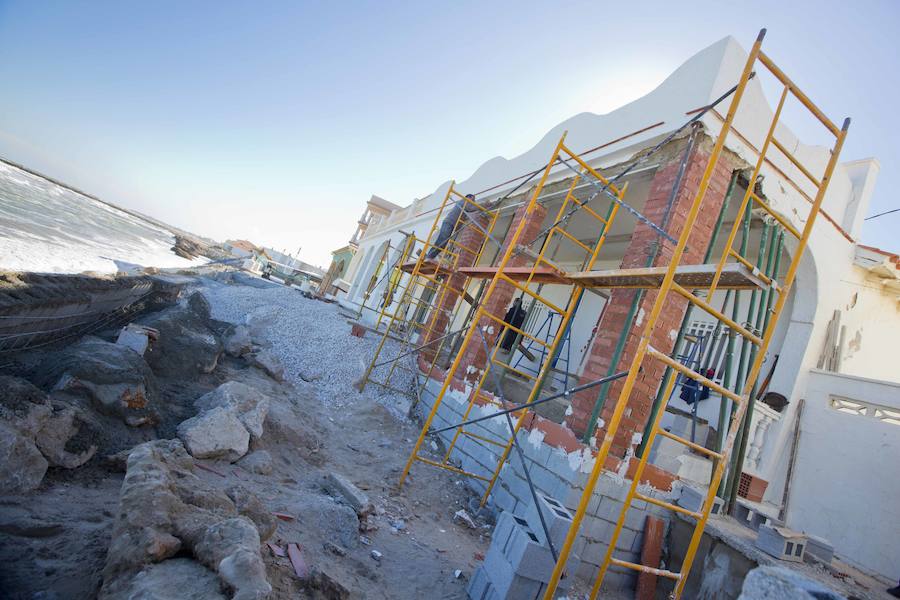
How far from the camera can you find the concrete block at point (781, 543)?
3664 millimetres

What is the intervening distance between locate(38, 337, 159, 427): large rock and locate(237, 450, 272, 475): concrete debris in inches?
35.5

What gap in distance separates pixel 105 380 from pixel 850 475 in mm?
8909

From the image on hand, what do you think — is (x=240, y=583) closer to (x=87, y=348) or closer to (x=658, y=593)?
(x=87, y=348)

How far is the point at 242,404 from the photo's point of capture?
471 cm

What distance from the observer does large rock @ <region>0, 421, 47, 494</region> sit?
2509 mm

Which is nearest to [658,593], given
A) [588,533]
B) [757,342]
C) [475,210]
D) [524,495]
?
[588,533]

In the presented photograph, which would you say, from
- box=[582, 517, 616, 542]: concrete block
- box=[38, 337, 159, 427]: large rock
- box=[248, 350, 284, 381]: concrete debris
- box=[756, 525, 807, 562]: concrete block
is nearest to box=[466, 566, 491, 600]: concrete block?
box=[582, 517, 616, 542]: concrete block

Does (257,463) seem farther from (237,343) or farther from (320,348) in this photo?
(320,348)

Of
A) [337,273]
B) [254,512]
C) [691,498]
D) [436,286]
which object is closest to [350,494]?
[254,512]

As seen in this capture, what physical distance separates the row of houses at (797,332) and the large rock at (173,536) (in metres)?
3.36

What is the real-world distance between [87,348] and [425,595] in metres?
3.76

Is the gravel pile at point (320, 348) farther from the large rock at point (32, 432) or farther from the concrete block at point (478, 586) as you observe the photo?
the concrete block at point (478, 586)

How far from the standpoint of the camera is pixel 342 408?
23.2 feet

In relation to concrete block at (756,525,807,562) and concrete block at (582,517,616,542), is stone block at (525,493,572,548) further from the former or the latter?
concrete block at (756,525,807,562)
